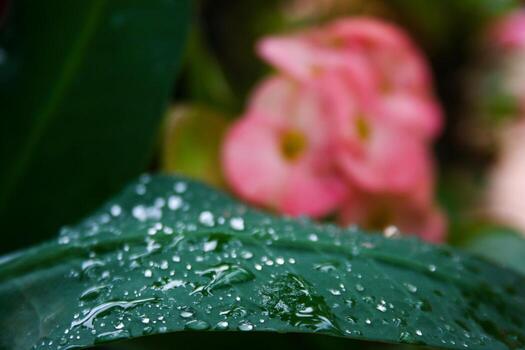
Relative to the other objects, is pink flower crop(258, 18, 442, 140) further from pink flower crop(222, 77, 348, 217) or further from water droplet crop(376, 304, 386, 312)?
water droplet crop(376, 304, 386, 312)

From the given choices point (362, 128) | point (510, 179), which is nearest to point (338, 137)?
point (362, 128)

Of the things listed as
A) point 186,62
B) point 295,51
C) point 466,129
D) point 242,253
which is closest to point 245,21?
point 186,62

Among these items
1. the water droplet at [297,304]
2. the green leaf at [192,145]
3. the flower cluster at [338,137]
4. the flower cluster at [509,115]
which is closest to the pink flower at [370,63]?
the flower cluster at [338,137]

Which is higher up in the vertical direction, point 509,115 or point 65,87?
point 65,87

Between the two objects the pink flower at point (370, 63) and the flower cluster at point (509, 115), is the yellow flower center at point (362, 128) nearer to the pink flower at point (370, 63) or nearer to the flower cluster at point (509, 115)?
the pink flower at point (370, 63)

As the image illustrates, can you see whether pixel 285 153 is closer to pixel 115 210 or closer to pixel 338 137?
pixel 338 137

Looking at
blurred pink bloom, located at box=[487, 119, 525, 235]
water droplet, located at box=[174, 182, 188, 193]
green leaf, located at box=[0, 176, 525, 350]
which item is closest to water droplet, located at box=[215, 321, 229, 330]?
green leaf, located at box=[0, 176, 525, 350]
